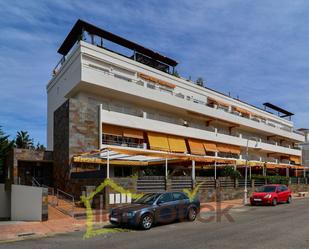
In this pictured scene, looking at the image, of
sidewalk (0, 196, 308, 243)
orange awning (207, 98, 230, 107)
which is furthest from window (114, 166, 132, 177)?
orange awning (207, 98, 230, 107)

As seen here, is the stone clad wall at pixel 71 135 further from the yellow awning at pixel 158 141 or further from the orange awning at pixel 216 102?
the orange awning at pixel 216 102

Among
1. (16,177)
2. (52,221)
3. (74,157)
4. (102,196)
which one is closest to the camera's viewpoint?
(52,221)

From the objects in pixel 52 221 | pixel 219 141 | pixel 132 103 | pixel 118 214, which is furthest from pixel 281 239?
pixel 219 141

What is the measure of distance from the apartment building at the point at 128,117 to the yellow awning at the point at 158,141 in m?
0.12

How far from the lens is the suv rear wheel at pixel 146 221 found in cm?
1584

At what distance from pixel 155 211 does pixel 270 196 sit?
45.3 feet

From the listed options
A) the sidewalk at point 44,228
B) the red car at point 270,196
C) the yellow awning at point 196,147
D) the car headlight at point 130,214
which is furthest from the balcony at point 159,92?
the car headlight at point 130,214

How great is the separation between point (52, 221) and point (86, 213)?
215 centimetres

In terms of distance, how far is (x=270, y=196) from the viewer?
2762cm

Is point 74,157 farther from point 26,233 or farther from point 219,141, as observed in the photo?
point 219,141

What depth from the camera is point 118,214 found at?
16.3m

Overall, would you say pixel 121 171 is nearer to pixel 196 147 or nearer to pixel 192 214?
pixel 196 147

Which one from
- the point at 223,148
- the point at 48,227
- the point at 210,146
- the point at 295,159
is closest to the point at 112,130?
the point at 210,146

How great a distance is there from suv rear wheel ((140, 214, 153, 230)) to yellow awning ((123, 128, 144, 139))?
2050 cm
